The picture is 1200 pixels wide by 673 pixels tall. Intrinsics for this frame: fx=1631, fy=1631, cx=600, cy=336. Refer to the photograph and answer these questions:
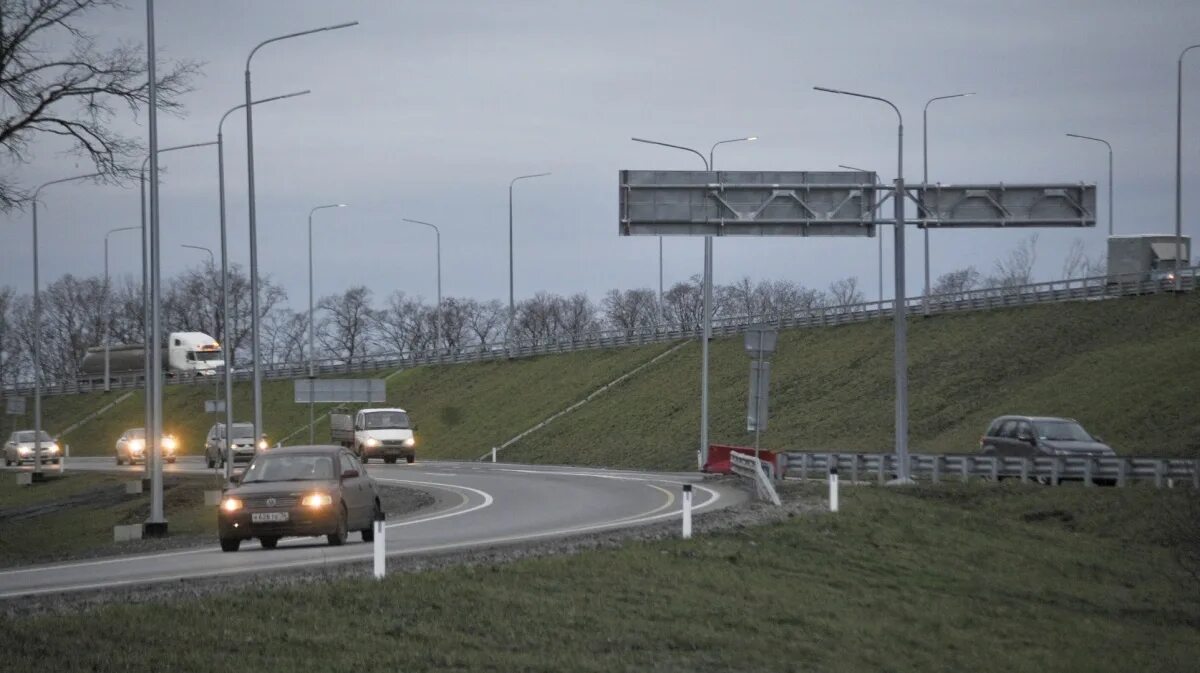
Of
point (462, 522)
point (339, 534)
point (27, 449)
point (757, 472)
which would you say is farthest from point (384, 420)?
point (339, 534)

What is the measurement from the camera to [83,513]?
47.0 metres

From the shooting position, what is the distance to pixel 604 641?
14688mm

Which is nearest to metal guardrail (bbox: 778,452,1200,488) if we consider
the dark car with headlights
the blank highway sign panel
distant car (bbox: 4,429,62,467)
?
the blank highway sign panel

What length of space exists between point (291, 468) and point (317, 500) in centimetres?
122

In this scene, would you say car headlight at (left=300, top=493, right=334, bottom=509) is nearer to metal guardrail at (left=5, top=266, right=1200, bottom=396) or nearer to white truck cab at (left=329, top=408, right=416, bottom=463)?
white truck cab at (left=329, top=408, right=416, bottom=463)

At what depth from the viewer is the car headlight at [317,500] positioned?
23172mm

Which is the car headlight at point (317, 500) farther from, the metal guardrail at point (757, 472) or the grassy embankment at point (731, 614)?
the metal guardrail at point (757, 472)

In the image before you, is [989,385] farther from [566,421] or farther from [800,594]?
[800,594]

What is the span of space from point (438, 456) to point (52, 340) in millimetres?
82493

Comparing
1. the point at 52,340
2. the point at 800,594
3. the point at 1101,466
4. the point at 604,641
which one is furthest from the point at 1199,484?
the point at 52,340

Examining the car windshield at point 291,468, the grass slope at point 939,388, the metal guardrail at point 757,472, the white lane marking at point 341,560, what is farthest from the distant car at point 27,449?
the car windshield at point 291,468

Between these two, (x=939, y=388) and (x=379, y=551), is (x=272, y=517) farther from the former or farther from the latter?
(x=939, y=388)

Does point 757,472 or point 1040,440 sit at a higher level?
point 1040,440

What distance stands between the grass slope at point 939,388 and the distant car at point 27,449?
2158 centimetres
